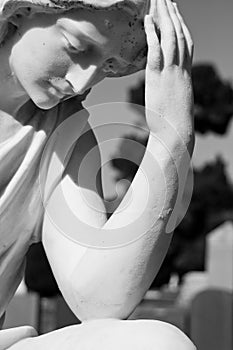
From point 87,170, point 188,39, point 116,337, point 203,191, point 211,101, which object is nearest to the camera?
point 116,337

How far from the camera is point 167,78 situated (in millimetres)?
1682

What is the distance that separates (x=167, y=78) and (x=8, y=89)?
1.23 ft

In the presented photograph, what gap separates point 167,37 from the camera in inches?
66.4

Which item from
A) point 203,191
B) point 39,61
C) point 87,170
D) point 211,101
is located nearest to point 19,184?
point 87,170

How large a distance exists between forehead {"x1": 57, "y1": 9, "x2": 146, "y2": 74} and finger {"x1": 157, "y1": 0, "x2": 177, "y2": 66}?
47 millimetres

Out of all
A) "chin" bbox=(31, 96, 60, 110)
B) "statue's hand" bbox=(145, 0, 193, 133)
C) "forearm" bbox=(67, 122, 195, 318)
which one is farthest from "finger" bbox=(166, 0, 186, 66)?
"chin" bbox=(31, 96, 60, 110)

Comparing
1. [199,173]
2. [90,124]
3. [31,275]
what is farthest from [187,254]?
[90,124]

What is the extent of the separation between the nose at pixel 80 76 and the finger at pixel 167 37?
150 millimetres

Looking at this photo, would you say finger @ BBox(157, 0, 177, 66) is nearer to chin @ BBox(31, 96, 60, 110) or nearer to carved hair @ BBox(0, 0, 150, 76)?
carved hair @ BBox(0, 0, 150, 76)

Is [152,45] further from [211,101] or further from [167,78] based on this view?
[211,101]

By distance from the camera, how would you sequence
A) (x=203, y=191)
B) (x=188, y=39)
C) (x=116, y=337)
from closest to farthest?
(x=116, y=337)
(x=188, y=39)
(x=203, y=191)

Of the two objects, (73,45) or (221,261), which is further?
(221,261)

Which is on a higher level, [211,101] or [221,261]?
[221,261]

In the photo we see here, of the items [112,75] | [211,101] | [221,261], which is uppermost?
[112,75]
